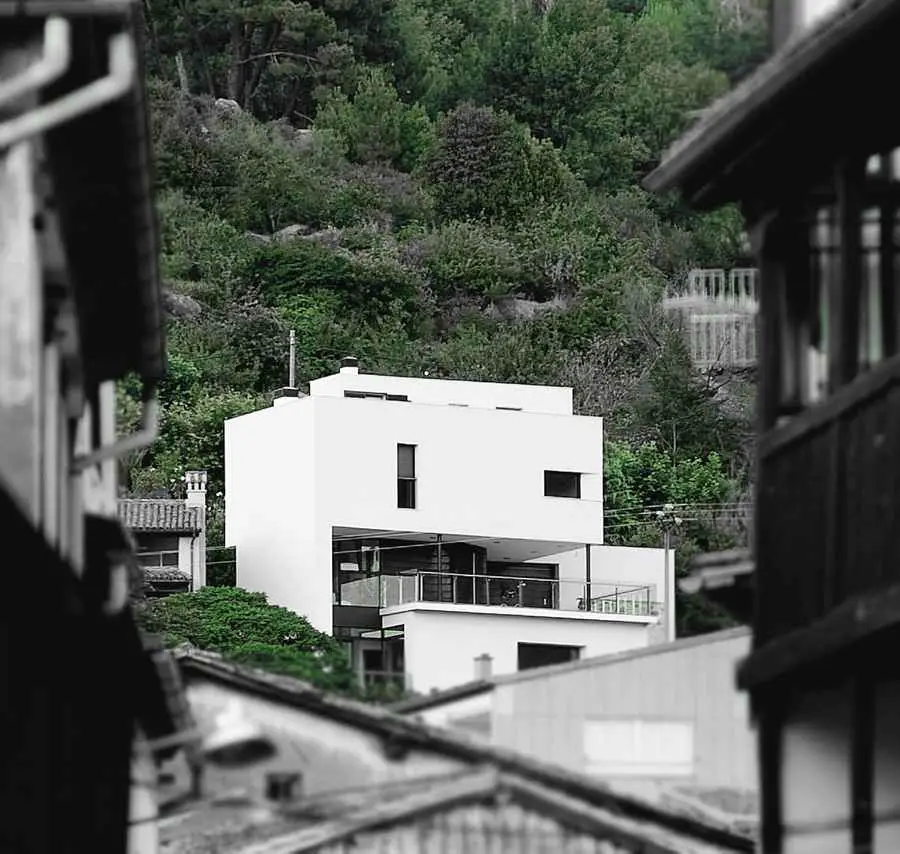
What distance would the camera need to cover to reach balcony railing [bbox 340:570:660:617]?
227 ft

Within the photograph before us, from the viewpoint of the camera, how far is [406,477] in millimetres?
75375

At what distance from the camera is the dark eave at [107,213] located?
16078mm

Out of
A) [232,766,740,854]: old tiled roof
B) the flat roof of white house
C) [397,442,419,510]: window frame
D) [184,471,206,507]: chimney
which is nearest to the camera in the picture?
[232,766,740,854]: old tiled roof

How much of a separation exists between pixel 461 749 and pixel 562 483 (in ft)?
193

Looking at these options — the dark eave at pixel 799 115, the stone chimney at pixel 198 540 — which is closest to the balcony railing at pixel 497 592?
the stone chimney at pixel 198 540

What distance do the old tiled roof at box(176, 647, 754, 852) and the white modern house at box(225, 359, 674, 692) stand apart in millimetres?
46794

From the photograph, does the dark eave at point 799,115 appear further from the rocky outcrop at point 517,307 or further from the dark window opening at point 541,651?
the rocky outcrop at point 517,307

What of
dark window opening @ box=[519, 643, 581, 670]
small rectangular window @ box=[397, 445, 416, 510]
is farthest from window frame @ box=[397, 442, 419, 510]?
dark window opening @ box=[519, 643, 581, 670]

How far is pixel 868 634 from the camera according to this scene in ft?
51.2

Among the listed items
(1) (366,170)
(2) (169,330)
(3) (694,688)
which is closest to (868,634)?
(3) (694,688)

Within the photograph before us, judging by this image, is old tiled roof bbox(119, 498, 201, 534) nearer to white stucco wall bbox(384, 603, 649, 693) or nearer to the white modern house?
the white modern house

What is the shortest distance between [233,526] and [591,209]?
120ft

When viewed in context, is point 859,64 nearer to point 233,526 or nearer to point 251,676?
point 251,676

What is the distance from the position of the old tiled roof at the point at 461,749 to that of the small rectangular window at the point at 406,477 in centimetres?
5226
